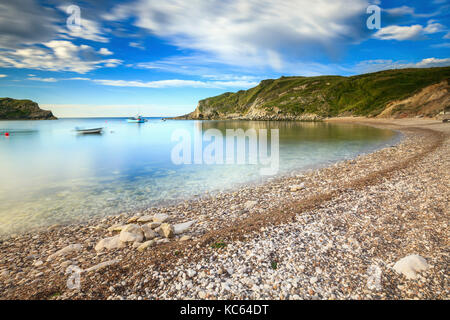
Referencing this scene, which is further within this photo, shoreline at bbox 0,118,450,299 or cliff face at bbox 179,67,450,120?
cliff face at bbox 179,67,450,120

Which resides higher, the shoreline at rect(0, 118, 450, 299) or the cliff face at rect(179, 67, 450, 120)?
the cliff face at rect(179, 67, 450, 120)

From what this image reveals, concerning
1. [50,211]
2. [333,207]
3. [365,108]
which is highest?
[365,108]

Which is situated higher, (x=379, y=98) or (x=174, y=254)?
(x=379, y=98)

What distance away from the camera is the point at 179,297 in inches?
225

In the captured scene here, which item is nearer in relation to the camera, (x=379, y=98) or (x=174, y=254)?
(x=174, y=254)

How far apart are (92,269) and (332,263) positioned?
7.94 metres

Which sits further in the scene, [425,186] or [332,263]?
[425,186]

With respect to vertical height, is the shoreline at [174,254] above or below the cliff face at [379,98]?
below

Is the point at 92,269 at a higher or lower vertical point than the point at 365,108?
lower

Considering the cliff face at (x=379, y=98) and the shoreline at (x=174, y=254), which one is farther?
the cliff face at (x=379, y=98)

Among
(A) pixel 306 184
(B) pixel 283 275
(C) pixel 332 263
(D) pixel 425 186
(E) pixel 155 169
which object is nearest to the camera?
(B) pixel 283 275

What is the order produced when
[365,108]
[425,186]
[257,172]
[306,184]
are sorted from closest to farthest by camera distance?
[425,186] → [306,184] → [257,172] → [365,108]
